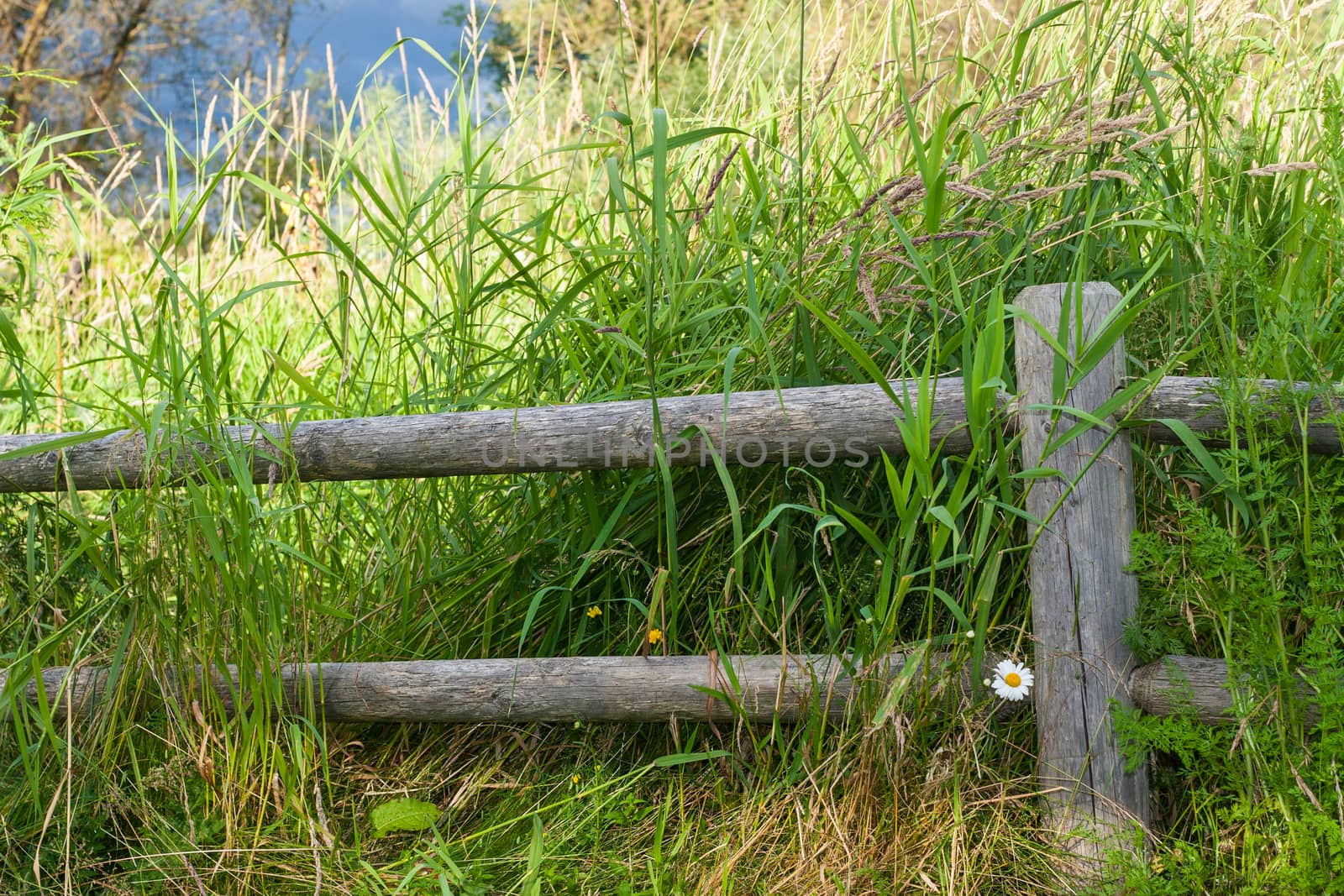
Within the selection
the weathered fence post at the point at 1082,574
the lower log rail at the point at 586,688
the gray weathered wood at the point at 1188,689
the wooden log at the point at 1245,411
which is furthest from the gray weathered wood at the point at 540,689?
the wooden log at the point at 1245,411

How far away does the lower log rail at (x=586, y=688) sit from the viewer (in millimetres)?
1595

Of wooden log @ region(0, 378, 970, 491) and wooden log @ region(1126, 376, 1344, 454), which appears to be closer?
wooden log @ region(1126, 376, 1344, 454)

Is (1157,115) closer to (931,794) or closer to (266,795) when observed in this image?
(931,794)

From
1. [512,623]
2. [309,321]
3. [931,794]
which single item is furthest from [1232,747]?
[309,321]

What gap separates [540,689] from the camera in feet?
5.85

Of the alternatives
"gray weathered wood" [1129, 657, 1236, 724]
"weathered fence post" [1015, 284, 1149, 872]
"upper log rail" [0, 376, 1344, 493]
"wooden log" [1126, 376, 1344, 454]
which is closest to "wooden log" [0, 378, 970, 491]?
"upper log rail" [0, 376, 1344, 493]

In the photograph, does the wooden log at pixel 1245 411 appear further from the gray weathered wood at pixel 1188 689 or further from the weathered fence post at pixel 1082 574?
the gray weathered wood at pixel 1188 689

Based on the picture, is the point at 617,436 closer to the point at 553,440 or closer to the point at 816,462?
the point at 553,440

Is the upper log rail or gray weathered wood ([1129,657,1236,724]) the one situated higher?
the upper log rail

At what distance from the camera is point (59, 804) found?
1722 millimetres

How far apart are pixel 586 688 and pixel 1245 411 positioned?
1.18 metres

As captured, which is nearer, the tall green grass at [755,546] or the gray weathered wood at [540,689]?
the tall green grass at [755,546]

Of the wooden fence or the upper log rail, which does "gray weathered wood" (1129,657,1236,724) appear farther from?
the upper log rail

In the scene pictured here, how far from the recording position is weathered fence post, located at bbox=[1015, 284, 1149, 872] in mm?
1584
